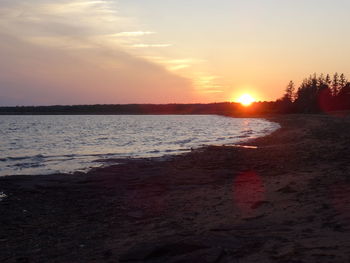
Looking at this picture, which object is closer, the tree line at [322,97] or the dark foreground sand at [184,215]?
the dark foreground sand at [184,215]

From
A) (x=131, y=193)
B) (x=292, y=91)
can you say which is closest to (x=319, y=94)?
(x=292, y=91)

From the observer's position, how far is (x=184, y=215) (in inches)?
432

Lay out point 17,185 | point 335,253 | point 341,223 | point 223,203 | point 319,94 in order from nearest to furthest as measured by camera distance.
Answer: point 335,253 → point 341,223 → point 223,203 → point 17,185 → point 319,94

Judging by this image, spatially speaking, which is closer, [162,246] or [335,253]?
[335,253]

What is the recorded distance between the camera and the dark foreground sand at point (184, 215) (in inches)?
280

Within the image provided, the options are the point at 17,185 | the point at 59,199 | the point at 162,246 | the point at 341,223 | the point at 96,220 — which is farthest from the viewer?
the point at 17,185

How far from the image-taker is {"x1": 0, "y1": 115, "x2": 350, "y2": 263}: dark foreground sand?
23.3ft

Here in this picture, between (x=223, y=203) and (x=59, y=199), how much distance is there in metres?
5.39

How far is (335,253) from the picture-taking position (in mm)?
6254

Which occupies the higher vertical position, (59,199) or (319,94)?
(319,94)

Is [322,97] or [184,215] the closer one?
[184,215]

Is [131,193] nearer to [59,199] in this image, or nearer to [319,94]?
[59,199]

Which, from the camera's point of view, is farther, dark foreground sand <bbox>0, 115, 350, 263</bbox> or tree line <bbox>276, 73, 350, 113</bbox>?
tree line <bbox>276, 73, 350, 113</bbox>

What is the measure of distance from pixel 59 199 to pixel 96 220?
3.30 m
